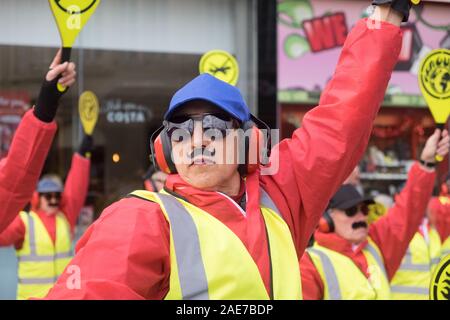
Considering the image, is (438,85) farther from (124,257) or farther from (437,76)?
(124,257)

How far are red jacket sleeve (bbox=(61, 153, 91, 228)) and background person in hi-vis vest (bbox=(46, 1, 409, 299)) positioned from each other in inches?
153

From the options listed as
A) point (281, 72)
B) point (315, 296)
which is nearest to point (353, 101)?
point (315, 296)

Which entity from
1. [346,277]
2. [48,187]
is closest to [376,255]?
[346,277]

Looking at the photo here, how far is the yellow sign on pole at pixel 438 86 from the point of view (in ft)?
11.8

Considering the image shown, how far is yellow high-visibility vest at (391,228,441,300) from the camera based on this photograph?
4832 mm

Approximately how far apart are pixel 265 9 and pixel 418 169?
15.7 ft

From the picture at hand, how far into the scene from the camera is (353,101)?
2.04 m

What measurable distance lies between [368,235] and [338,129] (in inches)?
83.5

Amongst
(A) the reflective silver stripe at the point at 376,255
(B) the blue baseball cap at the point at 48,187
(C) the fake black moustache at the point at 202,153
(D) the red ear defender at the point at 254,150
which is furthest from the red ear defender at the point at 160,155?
(B) the blue baseball cap at the point at 48,187

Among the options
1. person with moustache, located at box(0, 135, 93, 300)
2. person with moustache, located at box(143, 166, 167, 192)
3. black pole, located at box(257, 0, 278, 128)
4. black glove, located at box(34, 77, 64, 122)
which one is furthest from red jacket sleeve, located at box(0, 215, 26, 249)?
black pole, located at box(257, 0, 278, 128)

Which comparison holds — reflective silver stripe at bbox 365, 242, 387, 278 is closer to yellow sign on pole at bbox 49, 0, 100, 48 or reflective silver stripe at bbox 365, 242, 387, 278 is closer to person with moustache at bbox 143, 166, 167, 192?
person with moustache at bbox 143, 166, 167, 192

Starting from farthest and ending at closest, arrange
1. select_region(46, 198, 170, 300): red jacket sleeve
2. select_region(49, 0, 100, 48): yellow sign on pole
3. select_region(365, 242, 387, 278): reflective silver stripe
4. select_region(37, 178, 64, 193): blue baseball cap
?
select_region(37, 178, 64, 193): blue baseball cap → select_region(365, 242, 387, 278): reflective silver stripe → select_region(49, 0, 100, 48): yellow sign on pole → select_region(46, 198, 170, 300): red jacket sleeve

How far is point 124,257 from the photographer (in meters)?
1.71
